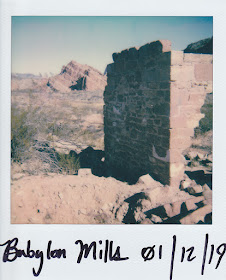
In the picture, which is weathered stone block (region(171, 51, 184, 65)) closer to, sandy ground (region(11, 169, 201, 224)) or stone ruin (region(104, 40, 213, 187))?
stone ruin (region(104, 40, 213, 187))

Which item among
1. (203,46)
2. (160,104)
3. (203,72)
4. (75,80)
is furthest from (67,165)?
(75,80)

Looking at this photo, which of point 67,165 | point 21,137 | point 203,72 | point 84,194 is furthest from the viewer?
A: point 67,165

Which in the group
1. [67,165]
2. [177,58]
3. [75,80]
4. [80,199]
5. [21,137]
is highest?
[75,80]

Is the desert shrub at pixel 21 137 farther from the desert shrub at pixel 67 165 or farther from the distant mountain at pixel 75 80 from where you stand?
the distant mountain at pixel 75 80

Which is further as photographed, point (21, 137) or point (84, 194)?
point (21, 137)

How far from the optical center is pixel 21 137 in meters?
4.99

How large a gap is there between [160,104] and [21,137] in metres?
2.78

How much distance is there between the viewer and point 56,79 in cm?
3216

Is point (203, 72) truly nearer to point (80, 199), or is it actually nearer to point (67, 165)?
point (80, 199)

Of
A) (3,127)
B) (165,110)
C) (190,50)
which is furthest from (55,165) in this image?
(190,50)

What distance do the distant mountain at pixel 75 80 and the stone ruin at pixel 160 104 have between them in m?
25.8

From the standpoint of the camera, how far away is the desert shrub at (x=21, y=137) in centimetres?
470

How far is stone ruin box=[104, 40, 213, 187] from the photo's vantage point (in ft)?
13.9

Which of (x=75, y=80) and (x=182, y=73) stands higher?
(x=75, y=80)
